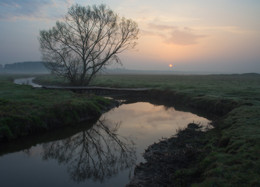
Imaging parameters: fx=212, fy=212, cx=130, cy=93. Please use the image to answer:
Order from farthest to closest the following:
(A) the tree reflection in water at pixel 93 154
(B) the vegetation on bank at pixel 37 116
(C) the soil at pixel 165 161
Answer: (B) the vegetation on bank at pixel 37 116, (A) the tree reflection in water at pixel 93 154, (C) the soil at pixel 165 161

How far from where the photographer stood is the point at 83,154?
10898 mm

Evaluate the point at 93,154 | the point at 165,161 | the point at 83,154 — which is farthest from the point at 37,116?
the point at 165,161

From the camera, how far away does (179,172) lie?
753 cm

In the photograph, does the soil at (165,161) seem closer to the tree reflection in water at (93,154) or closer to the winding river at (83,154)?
the winding river at (83,154)

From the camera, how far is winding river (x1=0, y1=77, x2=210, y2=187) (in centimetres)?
823

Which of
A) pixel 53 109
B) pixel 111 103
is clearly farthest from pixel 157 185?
pixel 111 103

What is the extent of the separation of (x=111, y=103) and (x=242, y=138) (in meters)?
17.6

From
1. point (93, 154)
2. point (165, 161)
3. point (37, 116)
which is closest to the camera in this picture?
point (165, 161)

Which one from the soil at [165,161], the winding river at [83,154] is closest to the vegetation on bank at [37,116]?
the winding river at [83,154]

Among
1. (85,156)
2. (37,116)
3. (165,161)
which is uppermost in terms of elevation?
(37,116)

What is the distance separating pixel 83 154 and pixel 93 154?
523mm

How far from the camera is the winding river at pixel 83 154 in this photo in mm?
8227

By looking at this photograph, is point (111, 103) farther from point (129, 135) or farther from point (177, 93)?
point (129, 135)

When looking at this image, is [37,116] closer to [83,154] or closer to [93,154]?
[83,154]
